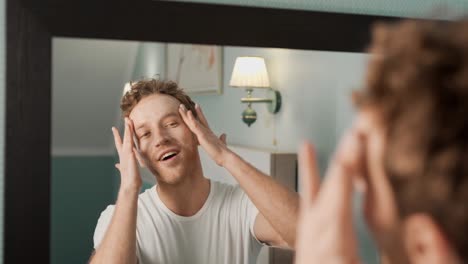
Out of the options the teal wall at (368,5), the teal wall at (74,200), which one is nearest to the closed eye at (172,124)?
the teal wall at (74,200)

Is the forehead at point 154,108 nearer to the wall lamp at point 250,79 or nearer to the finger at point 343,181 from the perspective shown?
the wall lamp at point 250,79

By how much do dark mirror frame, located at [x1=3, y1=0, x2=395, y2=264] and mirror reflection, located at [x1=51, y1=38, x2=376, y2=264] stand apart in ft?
0.06

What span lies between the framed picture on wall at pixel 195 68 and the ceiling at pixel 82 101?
0.25 feet

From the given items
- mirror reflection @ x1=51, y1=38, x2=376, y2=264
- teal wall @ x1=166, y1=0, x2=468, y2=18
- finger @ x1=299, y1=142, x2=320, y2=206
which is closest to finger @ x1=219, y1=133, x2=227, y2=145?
mirror reflection @ x1=51, y1=38, x2=376, y2=264

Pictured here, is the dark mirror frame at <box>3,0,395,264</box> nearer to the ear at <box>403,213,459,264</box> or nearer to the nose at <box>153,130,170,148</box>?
the nose at <box>153,130,170,148</box>

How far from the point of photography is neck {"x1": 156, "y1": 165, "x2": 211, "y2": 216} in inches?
42.3

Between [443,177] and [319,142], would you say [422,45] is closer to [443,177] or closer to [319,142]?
[443,177]

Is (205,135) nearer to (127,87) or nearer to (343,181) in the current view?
(127,87)

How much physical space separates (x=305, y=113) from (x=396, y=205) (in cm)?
67

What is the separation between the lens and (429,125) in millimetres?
465

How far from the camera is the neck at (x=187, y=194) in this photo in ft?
3.52

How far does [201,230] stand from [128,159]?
0.17 m

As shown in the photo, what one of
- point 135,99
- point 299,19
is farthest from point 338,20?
point 135,99

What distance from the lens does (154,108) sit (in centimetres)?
106
